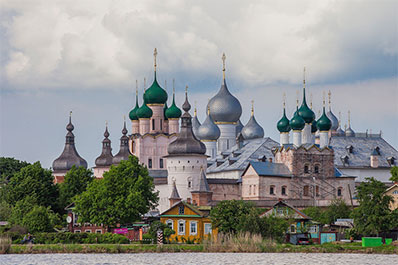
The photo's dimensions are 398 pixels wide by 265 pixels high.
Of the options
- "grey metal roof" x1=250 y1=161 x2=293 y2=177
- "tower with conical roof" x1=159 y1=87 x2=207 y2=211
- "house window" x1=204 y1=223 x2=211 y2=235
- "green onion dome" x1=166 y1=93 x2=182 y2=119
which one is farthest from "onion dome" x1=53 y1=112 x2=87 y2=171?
"house window" x1=204 y1=223 x2=211 y2=235

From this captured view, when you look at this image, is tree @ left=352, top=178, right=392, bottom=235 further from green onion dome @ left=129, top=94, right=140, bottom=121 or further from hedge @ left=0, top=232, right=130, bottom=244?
green onion dome @ left=129, top=94, right=140, bottom=121

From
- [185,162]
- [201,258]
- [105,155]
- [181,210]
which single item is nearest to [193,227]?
[181,210]

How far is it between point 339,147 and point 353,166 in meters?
2.76

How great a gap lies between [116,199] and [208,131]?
2964cm

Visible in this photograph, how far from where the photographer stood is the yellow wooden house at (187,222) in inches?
2414

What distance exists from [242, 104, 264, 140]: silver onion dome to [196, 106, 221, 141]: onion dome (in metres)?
4.59

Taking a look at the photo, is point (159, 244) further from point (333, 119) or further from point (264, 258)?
point (333, 119)

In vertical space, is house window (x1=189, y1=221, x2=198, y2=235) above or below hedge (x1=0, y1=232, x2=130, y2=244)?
above

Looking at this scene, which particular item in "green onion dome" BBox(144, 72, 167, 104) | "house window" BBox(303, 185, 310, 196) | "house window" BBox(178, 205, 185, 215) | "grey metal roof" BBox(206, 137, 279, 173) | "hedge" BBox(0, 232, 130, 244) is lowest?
"hedge" BBox(0, 232, 130, 244)

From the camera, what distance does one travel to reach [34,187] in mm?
72812

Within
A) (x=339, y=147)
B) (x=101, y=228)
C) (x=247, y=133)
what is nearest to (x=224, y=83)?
(x=247, y=133)

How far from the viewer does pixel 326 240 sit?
5928 cm

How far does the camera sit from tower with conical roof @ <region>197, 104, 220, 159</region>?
303 ft

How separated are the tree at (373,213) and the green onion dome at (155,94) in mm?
37666
